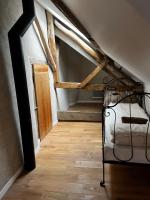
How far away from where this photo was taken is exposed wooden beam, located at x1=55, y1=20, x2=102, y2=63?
4.37 metres

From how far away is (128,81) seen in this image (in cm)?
474

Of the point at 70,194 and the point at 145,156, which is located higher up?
the point at 145,156

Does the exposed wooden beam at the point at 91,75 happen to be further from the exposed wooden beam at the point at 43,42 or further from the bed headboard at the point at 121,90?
the exposed wooden beam at the point at 43,42

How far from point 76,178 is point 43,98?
186 cm

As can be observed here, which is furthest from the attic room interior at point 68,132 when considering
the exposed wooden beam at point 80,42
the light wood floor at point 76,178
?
the exposed wooden beam at point 80,42

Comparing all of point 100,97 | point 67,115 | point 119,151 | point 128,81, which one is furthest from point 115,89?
point 119,151

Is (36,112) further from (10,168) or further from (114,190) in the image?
(114,190)

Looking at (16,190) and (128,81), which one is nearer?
(16,190)

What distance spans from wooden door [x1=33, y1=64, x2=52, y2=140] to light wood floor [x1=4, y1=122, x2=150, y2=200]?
52cm

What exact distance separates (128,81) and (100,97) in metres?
2.09

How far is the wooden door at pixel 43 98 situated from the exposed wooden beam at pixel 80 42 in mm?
1033

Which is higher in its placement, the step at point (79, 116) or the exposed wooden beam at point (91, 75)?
the exposed wooden beam at point (91, 75)

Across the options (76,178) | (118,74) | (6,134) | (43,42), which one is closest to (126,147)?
(76,178)

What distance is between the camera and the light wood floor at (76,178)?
2037 millimetres
